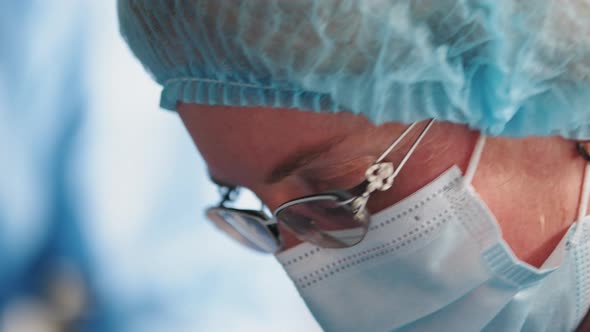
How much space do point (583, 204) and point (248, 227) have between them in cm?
60

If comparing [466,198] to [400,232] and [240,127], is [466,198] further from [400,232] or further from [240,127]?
[240,127]

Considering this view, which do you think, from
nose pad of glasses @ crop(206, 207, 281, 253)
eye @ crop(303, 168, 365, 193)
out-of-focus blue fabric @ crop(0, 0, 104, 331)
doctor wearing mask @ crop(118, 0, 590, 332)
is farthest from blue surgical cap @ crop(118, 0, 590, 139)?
out-of-focus blue fabric @ crop(0, 0, 104, 331)

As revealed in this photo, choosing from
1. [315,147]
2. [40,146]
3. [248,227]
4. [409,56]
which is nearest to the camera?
[409,56]

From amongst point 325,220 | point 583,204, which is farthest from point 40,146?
point 583,204

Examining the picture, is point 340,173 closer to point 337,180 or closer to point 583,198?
point 337,180

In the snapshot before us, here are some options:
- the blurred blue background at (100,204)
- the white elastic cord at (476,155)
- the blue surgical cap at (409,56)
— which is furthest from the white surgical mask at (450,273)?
the blurred blue background at (100,204)

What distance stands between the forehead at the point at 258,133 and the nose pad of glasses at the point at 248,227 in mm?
228

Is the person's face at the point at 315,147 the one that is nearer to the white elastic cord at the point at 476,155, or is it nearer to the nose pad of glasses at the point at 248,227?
the white elastic cord at the point at 476,155

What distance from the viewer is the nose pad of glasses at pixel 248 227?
1.25m

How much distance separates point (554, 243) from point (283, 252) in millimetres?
443

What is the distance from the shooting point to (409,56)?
800 millimetres

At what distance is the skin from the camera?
0.91 meters

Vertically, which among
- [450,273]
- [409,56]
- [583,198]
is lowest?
[450,273]

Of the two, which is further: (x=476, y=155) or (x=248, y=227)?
(x=248, y=227)
